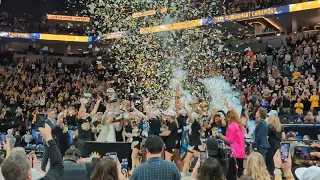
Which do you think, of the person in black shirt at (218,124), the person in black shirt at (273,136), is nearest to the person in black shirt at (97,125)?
the person in black shirt at (218,124)

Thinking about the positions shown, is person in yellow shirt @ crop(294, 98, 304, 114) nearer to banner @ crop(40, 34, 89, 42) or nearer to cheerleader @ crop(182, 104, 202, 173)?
cheerleader @ crop(182, 104, 202, 173)

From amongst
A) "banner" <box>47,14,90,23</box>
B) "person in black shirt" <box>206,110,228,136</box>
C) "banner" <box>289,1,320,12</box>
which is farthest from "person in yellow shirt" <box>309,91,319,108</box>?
"banner" <box>47,14,90,23</box>

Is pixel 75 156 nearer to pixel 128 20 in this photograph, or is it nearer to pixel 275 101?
pixel 275 101

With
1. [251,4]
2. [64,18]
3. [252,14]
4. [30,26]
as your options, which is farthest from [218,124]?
[64,18]

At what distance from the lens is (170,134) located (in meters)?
9.73

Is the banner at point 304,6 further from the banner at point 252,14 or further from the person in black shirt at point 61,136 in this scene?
Answer: the person in black shirt at point 61,136

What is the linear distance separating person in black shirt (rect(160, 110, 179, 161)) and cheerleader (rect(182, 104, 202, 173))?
0.32 metres

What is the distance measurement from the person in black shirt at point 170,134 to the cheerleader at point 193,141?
1.04 ft

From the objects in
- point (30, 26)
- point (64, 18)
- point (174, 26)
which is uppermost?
point (64, 18)

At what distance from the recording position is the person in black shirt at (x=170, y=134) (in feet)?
31.9

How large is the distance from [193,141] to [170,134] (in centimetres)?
52

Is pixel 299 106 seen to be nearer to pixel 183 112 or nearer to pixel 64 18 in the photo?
pixel 183 112

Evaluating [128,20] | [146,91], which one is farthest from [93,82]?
[146,91]

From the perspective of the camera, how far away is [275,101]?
16.0 metres
